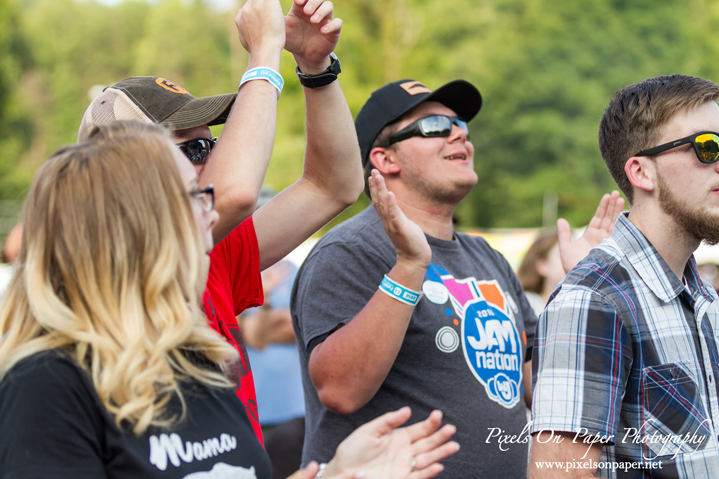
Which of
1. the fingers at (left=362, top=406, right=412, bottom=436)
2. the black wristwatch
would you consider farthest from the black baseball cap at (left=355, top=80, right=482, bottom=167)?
the fingers at (left=362, top=406, right=412, bottom=436)

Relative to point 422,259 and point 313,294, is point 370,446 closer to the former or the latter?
point 422,259

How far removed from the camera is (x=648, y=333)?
193 centimetres

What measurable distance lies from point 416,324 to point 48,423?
1.44 meters

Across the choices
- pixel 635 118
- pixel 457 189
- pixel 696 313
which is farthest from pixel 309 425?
pixel 635 118

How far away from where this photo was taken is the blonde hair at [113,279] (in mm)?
1286

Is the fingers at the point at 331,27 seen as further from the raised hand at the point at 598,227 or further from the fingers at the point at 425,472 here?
the fingers at the point at 425,472

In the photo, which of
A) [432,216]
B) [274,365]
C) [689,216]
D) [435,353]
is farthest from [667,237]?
[274,365]

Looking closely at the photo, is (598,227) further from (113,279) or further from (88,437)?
(88,437)

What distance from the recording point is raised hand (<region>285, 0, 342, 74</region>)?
7.11 ft

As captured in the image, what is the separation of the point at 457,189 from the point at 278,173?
20.4 metres

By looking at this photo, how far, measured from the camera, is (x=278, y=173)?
22875 mm

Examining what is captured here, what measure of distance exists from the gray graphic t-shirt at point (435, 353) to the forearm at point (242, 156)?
0.71 meters

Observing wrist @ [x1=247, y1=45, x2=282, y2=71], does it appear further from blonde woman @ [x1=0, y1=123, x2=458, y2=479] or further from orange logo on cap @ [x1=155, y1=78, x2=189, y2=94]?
blonde woman @ [x1=0, y1=123, x2=458, y2=479]

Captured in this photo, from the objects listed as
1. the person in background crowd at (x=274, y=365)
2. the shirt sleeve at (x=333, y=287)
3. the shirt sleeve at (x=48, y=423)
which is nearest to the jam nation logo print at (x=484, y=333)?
the shirt sleeve at (x=333, y=287)
